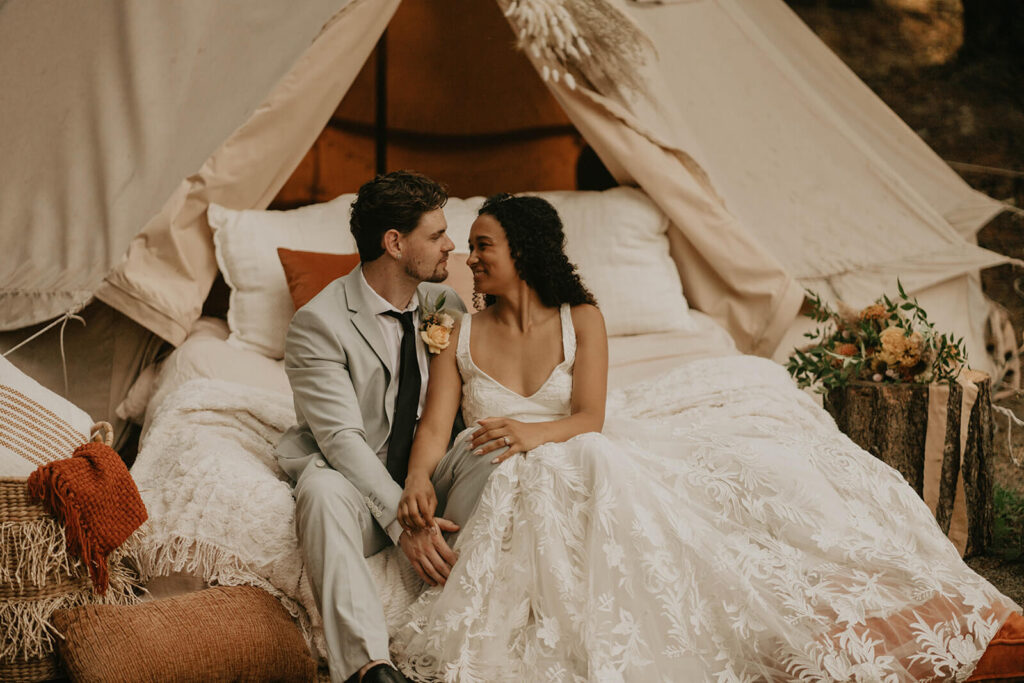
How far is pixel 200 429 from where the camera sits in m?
2.42

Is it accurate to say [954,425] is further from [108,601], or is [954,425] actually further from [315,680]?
[108,601]

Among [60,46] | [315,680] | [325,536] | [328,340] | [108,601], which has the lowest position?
[315,680]

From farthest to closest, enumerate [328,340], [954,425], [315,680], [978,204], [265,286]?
[978,204] < [265,286] < [954,425] < [328,340] < [315,680]

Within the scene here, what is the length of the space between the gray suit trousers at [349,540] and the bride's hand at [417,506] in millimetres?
→ 56

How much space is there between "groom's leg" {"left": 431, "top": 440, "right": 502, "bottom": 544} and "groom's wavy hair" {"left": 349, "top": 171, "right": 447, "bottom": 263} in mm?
545

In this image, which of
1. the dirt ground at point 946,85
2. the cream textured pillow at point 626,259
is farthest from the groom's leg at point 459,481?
the dirt ground at point 946,85

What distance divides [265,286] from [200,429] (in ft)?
2.69

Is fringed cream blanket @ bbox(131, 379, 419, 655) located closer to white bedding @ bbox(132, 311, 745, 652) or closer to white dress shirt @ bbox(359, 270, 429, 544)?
white bedding @ bbox(132, 311, 745, 652)

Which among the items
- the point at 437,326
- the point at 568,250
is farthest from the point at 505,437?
the point at 568,250

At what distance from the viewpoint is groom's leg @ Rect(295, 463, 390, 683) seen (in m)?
1.80

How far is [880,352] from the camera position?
282cm

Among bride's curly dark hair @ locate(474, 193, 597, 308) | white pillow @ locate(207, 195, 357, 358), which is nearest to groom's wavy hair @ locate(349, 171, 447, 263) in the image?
bride's curly dark hair @ locate(474, 193, 597, 308)

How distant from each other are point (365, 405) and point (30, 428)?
2.23 feet

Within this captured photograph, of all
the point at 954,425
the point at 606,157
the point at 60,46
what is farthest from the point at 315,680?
the point at 60,46
